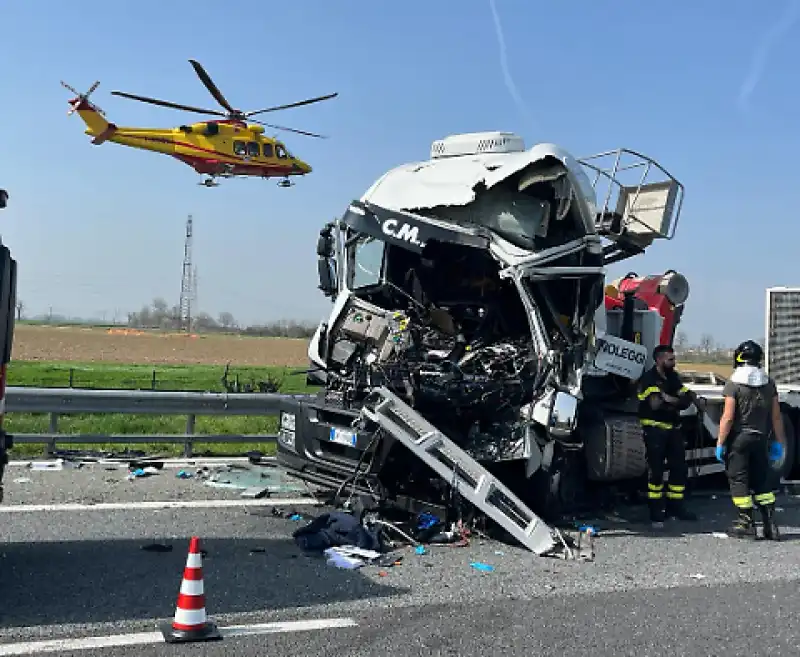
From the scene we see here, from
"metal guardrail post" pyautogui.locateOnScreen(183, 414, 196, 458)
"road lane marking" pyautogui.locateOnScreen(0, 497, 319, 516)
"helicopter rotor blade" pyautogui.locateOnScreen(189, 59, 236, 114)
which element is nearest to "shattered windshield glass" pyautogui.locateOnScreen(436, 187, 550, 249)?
"road lane marking" pyautogui.locateOnScreen(0, 497, 319, 516)

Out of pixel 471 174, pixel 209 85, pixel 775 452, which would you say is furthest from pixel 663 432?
pixel 209 85

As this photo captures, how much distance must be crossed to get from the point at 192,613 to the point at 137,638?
29 cm

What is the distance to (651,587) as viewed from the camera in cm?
566

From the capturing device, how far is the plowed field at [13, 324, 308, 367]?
1690 inches

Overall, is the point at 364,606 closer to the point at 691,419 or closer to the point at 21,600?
the point at 21,600

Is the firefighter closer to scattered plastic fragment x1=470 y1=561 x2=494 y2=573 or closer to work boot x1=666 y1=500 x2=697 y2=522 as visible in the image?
work boot x1=666 y1=500 x2=697 y2=522

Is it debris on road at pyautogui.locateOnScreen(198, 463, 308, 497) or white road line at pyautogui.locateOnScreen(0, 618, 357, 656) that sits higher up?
white road line at pyautogui.locateOnScreen(0, 618, 357, 656)

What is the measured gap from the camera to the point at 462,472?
21.8 feet

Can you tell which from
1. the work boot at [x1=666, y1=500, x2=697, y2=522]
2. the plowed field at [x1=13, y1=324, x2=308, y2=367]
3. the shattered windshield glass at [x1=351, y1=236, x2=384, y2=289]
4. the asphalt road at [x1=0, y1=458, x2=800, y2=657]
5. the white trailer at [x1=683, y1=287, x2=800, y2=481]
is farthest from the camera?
the plowed field at [x1=13, y1=324, x2=308, y2=367]

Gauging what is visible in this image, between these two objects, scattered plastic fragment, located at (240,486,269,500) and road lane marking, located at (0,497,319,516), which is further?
scattered plastic fragment, located at (240,486,269,500)

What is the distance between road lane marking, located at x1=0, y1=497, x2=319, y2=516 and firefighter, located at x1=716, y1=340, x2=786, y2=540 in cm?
376

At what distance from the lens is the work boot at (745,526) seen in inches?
293

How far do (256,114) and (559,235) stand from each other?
27.2 meters

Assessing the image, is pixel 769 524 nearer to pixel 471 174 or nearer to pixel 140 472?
pixel 471 174
